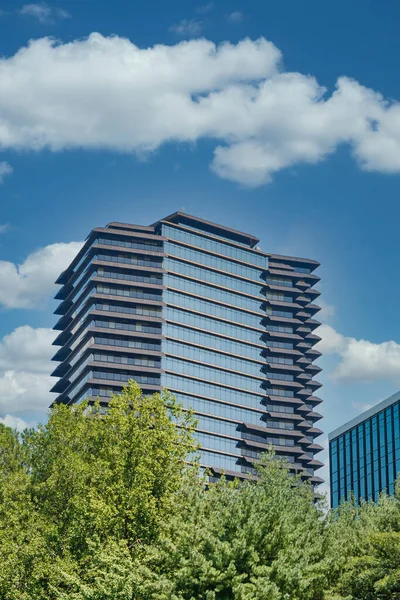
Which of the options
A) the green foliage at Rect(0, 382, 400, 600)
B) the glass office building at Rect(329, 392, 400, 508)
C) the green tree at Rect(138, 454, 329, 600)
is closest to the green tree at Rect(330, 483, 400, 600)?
the green foliage at Rect(0, 382, 400, 600)

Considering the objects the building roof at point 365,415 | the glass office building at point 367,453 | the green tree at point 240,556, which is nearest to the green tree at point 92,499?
the green tree at point 240,556

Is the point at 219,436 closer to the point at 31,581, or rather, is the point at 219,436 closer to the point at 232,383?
the point at 232,383

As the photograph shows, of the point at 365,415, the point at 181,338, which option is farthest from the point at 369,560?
the point at 181,338

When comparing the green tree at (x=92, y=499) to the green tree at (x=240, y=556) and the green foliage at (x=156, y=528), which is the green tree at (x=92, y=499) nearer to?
the green foliage at (x=156, y=528)

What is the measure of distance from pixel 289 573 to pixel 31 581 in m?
22.3

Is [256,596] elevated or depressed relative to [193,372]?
depressed

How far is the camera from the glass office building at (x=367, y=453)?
107 meters

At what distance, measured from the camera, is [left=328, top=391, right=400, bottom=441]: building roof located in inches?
A: 4269

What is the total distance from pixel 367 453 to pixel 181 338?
7778 cm

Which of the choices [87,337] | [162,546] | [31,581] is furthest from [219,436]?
[162,546]

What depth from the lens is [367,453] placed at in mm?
113250

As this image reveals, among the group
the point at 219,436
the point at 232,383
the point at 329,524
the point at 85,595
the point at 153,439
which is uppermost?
the point at 232,383

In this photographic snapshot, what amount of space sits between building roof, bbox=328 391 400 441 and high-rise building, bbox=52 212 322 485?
172 ft

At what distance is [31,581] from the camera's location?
52.3 metres
